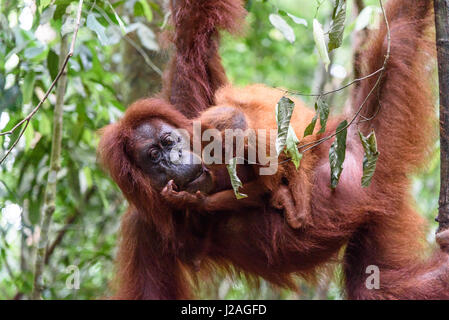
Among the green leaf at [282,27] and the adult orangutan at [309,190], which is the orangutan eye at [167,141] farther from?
the green leaf at [282,27]

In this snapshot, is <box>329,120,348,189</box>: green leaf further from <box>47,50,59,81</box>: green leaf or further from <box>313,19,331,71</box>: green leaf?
<box>47,50,59,81</box>: green leaf

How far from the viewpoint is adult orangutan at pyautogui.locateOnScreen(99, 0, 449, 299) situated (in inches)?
112

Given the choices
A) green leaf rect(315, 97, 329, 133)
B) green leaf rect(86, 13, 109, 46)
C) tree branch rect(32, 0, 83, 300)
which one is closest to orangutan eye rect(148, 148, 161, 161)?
green leaf rect(86, 13, 109, 46)

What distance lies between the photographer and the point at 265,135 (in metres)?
2.86

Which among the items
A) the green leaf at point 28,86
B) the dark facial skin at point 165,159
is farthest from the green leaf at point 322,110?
the green leaf at point 28,86

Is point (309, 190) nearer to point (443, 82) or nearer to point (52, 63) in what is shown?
point (443, 82)

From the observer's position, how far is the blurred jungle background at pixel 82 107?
11.2 ft

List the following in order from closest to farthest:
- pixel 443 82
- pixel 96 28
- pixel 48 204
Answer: pixel 443 82, pixel 96 28, pixel 48 204

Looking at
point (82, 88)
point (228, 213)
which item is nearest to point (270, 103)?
point (228, 213)

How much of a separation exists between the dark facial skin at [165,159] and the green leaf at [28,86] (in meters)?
0.99

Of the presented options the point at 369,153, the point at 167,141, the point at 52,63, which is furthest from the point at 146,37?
the point at 369,153

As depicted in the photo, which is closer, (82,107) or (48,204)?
(48,204)

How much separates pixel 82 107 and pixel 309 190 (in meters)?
1.95

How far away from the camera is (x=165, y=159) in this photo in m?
2.91
